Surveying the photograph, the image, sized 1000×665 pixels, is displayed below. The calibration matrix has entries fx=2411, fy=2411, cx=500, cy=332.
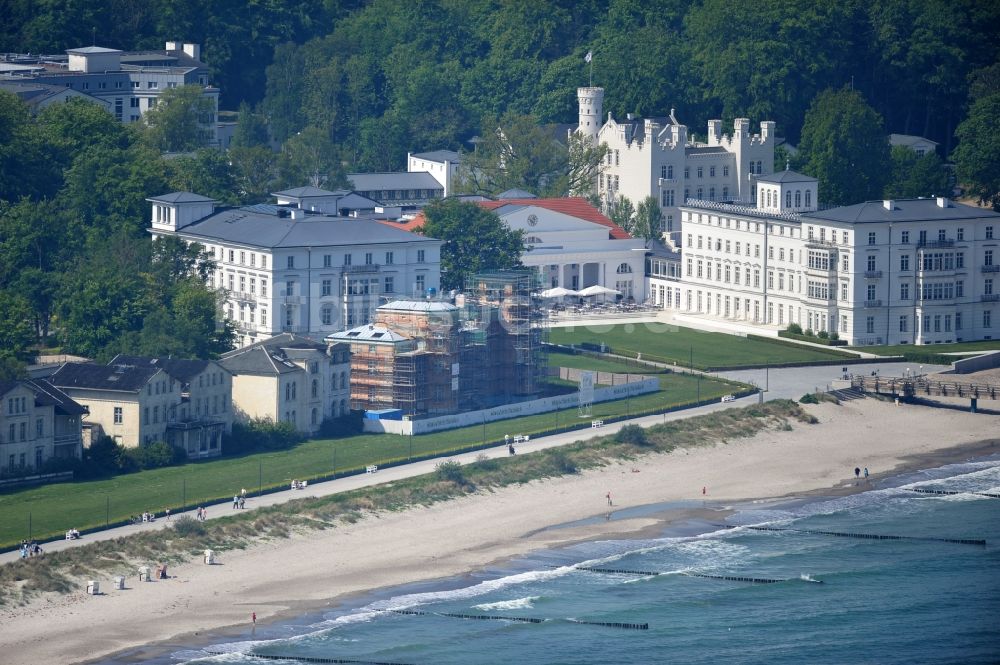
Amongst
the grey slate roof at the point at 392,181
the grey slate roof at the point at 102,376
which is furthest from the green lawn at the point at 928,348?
the grey slate roof at the point at 102,376

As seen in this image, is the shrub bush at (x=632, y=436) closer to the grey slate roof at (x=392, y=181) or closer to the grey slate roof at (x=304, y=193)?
the grey slate roof at (x=304, y=193)

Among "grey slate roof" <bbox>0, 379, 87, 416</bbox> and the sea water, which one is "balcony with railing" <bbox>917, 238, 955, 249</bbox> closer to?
the sea water

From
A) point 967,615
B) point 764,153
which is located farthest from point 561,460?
point 764,153

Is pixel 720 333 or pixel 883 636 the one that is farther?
pixel 720 333

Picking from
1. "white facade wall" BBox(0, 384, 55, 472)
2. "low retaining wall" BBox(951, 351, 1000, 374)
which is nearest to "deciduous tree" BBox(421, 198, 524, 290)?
"low retaining wall" BBox(951, 351, 1000, 374)

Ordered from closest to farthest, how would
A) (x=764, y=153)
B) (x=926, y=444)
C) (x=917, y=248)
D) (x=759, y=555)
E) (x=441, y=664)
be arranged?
(x=441, y=664) < (x=759, y=555) < (x=926, y=444) < (x=917, y=248) < (x=764, y=153)

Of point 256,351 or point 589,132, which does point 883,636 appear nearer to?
point 256,351

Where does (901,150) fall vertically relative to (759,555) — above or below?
above
